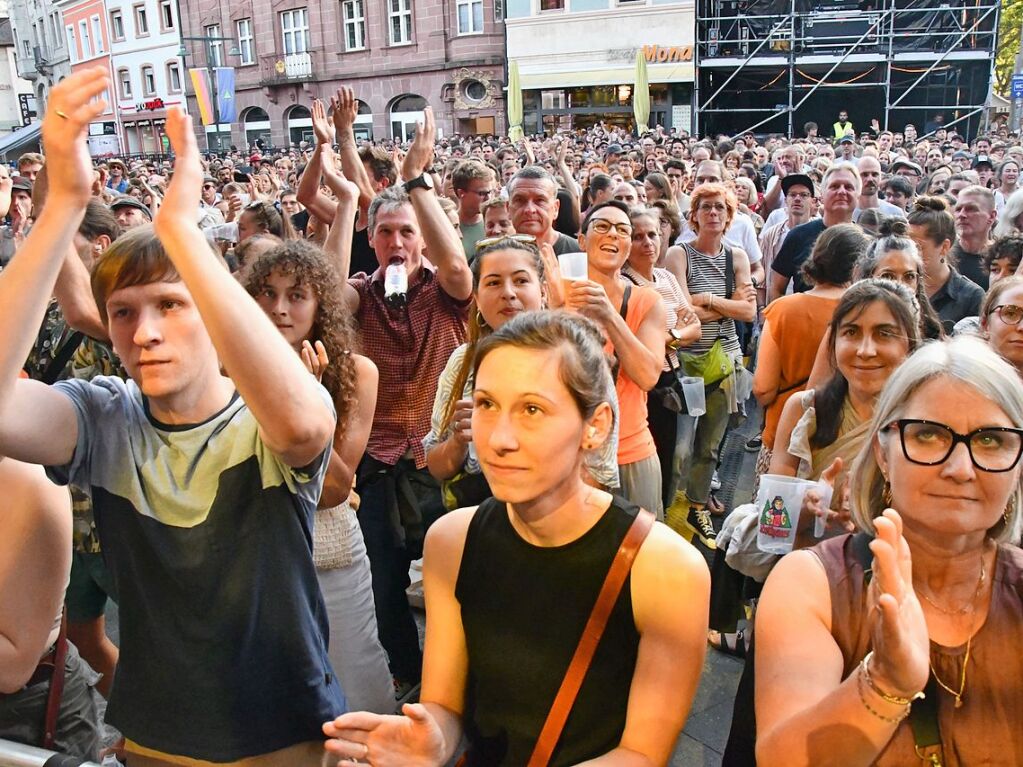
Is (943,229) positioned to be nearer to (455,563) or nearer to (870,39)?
(455,563)

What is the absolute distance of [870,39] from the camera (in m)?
23.3

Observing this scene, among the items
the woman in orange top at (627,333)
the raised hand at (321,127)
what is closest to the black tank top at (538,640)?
the woman in orange top at (627,333)

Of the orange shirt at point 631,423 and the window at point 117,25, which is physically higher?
the window at point 117,25

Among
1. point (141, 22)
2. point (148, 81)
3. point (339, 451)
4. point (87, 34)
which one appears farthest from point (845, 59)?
point (87, 34)

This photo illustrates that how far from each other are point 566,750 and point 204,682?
67cm

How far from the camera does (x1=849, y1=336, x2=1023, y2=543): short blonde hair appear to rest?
4.50 feet

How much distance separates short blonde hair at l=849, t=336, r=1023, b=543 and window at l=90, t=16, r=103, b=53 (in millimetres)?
49813

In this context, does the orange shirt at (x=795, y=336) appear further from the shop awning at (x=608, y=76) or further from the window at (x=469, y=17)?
the window at (x=469, y=17)

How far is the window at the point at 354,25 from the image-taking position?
104 ft

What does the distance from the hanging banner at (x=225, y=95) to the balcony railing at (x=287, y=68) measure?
12.8m

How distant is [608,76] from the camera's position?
27.6m

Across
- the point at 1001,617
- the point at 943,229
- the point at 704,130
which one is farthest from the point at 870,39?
the point at 1001,617

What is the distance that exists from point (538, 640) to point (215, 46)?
40.3 meters

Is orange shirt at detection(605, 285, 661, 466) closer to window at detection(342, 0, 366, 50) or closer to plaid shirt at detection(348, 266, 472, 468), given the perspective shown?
plaid shirt at detection(348, 266, 472, 468)
